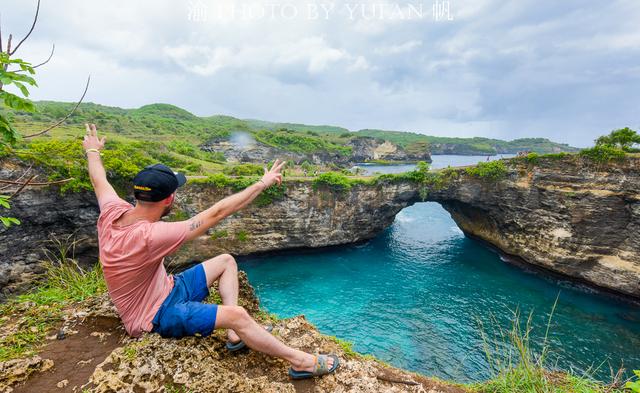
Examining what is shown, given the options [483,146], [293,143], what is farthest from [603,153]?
[483,146]

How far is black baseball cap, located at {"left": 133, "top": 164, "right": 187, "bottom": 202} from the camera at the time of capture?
8.14 ft

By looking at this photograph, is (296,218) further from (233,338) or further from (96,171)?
(96,171)

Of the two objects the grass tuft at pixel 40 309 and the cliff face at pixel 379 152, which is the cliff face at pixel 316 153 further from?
the grass tuft at pixel 40 309

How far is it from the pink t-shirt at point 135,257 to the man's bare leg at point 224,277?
673 mm

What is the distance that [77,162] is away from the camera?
15.4m

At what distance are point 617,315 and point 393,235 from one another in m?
16.5

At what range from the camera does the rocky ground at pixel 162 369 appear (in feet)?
8.95

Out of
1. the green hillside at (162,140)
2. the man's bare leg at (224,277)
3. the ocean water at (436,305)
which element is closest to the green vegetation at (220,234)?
the ocean water at (436,305)

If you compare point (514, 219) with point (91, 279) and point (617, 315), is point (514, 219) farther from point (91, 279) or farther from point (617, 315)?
point (91, 279)

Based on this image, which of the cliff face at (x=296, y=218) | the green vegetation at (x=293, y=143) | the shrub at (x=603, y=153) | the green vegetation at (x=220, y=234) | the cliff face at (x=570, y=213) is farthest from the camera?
the green vegetation at (x=293, y=143)

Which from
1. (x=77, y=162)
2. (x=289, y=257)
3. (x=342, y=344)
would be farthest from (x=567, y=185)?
(x=77, y=162)

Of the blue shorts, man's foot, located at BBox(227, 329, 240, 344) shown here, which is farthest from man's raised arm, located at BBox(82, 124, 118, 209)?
man's foot, located at BBox(227, 329, 240, 344)

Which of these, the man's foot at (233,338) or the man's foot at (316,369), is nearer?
the man's foot at (316,369)

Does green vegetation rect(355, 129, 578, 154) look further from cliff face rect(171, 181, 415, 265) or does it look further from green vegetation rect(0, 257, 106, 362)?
green vegetation rect(0, 257, 106, 362)
